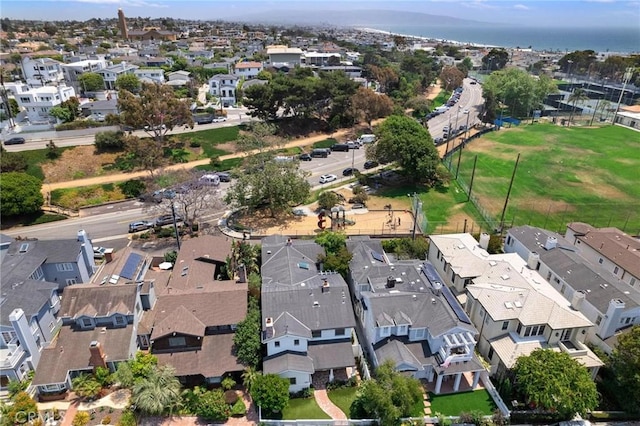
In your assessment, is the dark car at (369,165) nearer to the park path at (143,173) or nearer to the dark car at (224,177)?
the park path at (143,173)

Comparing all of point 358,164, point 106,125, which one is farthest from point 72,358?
point 106,125

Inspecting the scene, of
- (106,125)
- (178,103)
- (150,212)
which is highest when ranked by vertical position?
(178,103)

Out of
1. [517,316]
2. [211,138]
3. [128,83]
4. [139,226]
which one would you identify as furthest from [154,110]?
[517,316]

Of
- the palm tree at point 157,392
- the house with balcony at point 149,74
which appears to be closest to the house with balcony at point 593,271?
the palm tree at point 157,392

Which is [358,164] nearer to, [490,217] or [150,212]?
[490,217]

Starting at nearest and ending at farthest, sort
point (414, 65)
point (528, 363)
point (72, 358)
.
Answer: point (528, 363)
point (72, 358)
point (414, 65)

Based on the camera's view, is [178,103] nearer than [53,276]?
No

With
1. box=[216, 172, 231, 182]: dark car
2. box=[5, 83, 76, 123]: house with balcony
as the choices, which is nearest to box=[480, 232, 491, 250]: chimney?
box=[216, 172, 231, 182]: dark car

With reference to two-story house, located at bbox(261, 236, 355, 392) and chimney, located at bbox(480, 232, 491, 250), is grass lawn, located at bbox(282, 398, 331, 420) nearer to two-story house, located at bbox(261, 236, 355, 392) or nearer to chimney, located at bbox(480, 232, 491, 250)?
two-story house, located at bbox(261, 236, 355, 392)
